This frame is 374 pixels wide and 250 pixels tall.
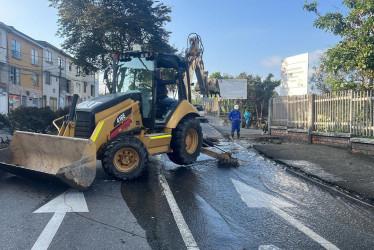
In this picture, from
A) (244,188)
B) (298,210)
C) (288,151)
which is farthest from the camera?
(288,151)

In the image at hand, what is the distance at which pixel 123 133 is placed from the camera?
276 inches

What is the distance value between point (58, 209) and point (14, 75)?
32.8m

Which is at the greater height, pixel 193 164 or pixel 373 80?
pixel 373 80

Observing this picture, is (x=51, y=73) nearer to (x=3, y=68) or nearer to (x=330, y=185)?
(x=3, y=68)

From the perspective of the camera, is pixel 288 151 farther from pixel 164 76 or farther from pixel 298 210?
pixel 298 210

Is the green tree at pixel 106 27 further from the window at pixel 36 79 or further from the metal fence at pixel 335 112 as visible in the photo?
the window at pixel 36 79

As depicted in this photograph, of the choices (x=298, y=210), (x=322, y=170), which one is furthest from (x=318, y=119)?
(x=298, y=210)

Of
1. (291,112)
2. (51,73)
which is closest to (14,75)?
(51,73)

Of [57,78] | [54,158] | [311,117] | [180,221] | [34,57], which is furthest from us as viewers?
[57,78]

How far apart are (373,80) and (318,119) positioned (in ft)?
8.13

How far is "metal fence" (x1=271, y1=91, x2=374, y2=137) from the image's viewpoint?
33.4 feet

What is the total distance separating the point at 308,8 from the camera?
13.1m

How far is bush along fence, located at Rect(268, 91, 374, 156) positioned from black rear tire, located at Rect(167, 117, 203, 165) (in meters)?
5.33

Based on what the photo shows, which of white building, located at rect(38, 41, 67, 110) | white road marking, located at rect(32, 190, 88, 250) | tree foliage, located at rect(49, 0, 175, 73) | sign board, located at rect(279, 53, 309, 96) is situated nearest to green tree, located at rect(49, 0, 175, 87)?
tree foliage, located at rect(49, 0, 175, 73)
